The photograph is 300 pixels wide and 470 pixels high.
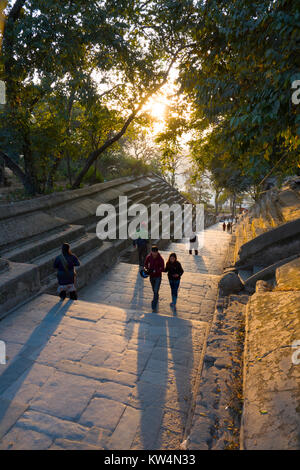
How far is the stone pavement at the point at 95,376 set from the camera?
2.44 m

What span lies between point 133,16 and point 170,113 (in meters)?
3.41

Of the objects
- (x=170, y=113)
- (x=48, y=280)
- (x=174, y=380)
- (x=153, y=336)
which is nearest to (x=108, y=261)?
(x=48, y=280)

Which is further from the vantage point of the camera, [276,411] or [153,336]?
[153,336]

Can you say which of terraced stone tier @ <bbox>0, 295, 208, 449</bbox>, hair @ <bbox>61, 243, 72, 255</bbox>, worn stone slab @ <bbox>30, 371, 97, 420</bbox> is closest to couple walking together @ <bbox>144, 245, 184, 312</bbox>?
terraced stone tier @ <bbox>0, 295, 208, 449</bbox>

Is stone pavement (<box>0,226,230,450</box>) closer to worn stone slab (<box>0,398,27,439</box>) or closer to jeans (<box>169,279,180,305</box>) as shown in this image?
worn stone slab (<box>0,398,27,439</box>)

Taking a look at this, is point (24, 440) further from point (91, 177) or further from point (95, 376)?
point (91, 177)

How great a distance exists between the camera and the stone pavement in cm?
244

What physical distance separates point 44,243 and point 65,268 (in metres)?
1.86

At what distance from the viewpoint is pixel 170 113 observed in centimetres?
980

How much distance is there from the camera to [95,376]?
3131 millimetres

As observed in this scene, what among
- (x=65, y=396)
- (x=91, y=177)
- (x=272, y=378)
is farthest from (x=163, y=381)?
(x=91, y=177)

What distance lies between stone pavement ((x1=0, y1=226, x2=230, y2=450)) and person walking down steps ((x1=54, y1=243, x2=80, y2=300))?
12.7 inches

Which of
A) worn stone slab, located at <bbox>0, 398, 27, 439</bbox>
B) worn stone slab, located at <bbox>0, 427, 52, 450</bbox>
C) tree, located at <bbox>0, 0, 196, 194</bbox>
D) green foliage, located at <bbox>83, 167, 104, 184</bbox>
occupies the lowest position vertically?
worn stone slab, located at <bbox>0, 427, 52, 450</bbox>

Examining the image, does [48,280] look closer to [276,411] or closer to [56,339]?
[56,339]
